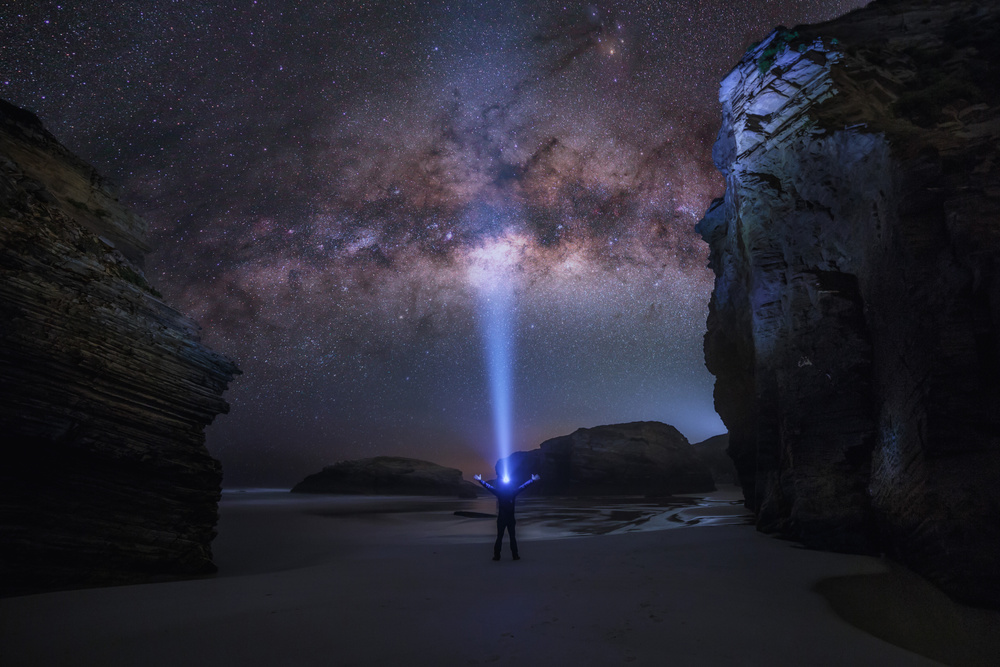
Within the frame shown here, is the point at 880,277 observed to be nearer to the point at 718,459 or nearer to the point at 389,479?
the point at 389,479

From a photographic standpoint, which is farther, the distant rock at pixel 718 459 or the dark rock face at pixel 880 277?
the distant rock at pixel 718 459

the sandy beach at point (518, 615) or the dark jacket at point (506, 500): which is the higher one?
the dark jacket at point (506, 500)

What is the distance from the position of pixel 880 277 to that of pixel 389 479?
65815 millimetres

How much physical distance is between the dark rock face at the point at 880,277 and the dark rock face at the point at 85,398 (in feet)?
42.2

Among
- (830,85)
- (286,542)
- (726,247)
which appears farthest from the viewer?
(726,247)

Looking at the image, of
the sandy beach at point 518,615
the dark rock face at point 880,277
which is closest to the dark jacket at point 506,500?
the sandy beach at point 518,615

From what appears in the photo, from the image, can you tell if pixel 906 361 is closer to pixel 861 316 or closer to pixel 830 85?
pixel 861 316

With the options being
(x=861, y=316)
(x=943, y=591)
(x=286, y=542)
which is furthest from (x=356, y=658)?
(x=861, y=316)

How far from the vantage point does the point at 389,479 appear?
217ft

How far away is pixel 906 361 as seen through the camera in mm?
8922

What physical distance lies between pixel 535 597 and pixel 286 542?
10653 mm

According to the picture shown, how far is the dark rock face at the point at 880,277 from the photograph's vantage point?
7.56 meters

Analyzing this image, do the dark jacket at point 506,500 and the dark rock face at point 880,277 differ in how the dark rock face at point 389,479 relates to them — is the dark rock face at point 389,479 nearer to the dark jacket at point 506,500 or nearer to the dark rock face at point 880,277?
the dark jacket at point 506,500

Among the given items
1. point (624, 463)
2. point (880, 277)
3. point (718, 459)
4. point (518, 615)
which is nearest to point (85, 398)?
point (518, 615)
